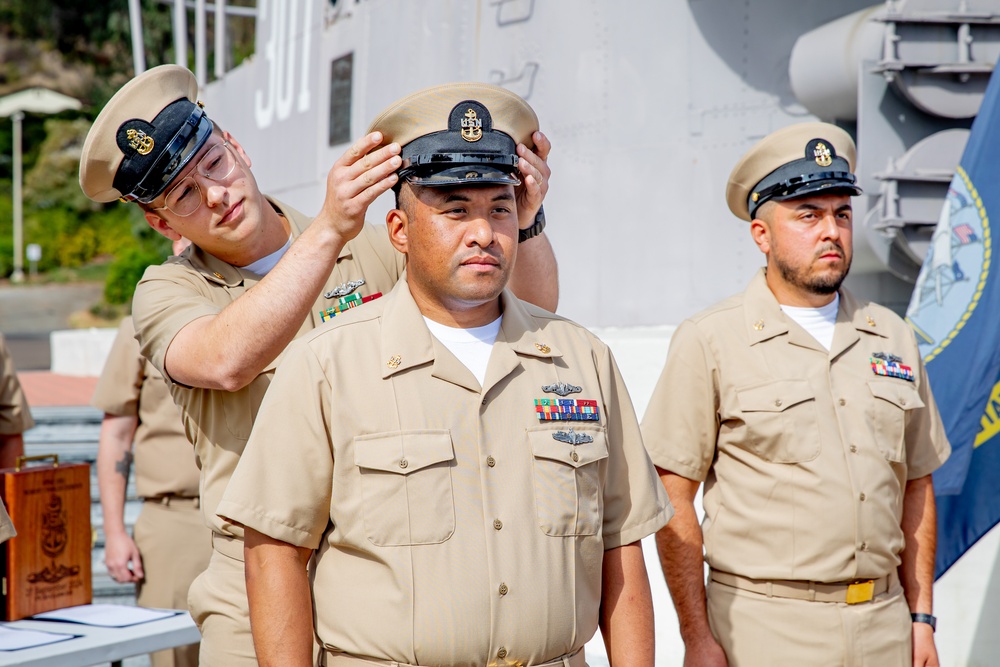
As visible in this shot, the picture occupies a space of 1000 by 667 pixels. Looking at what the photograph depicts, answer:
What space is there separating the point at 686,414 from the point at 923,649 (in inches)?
34.2

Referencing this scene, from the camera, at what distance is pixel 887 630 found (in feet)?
8.97

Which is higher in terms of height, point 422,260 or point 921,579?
point 422,260

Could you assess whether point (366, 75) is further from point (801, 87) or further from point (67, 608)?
point (67, 608)

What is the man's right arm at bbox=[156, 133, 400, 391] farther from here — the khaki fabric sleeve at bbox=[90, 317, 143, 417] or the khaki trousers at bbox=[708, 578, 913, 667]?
the khaki fabric sleeve at bbox=[90, 317, 143, 417]

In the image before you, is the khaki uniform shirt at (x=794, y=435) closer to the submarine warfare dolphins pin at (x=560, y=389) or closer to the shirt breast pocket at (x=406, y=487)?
the submarine warfare dolphins pin at (x=560, y=389)

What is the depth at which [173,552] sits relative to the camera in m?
4.12

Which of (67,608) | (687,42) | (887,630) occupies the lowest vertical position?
(67,608)

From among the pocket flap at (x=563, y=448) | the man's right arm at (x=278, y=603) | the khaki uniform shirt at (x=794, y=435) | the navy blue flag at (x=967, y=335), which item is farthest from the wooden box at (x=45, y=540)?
the navy blue flag at (x=967, y=335)

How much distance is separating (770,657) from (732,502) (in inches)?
16.1

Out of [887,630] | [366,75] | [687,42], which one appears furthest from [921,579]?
[366,75]

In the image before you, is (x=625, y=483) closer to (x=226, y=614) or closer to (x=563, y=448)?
(x=563, y=448)

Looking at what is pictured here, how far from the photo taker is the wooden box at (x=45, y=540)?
3107 mm

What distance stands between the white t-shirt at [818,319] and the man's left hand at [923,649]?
80cm

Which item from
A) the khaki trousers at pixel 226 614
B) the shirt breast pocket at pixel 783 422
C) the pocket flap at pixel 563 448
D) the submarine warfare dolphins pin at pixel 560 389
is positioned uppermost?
the submarine warfare dolphins pin at pixel 560 389
